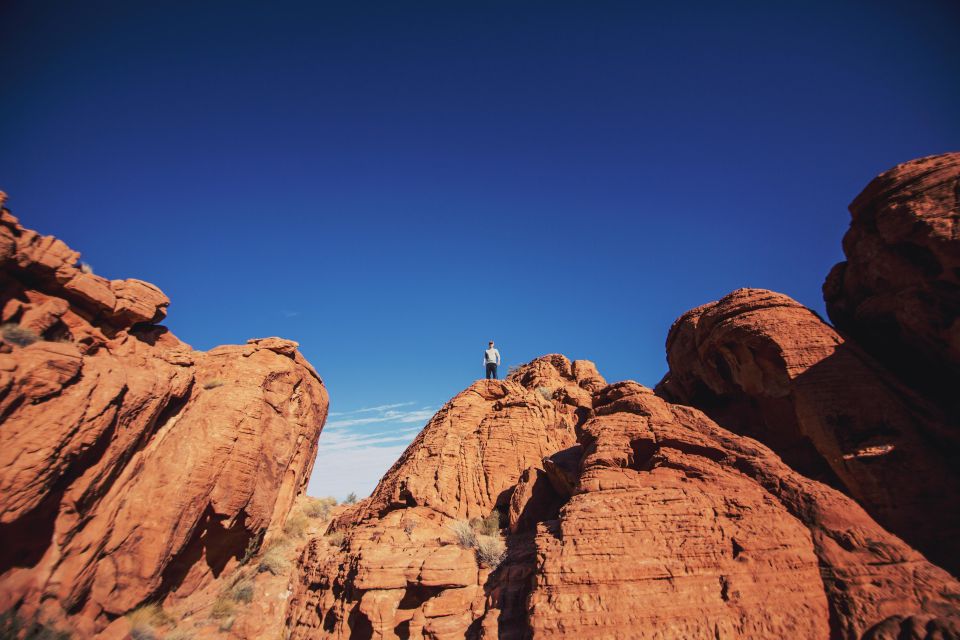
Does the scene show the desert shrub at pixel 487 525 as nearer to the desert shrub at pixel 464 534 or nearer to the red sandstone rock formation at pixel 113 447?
the desert shrub at pixel 464 534

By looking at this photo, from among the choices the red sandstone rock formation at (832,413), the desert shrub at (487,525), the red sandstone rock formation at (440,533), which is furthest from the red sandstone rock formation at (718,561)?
the desert shrub at (487,525)

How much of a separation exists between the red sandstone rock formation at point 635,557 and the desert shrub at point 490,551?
255 millimetres

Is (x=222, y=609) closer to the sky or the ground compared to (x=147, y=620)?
closer to the sky

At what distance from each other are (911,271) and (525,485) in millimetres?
17235

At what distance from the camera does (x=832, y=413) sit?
15.6 m

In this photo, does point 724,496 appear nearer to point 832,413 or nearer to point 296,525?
point 832,413

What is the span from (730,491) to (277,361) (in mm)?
20496

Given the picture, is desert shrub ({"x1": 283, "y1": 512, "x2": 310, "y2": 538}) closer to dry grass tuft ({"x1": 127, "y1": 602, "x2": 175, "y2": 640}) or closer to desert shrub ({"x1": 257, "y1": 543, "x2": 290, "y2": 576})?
desert shrub ({"x1": 257, "y1": 543, "x2": 290, "y2": 576})

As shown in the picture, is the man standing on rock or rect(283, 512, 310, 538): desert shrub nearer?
rect(283, 512, 310, 538): desert shrub

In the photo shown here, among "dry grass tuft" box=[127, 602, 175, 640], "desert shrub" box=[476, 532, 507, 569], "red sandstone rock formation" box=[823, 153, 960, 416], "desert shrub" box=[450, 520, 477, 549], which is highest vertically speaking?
"red sandstone rock formation" box=[823, 153, 960, 416]

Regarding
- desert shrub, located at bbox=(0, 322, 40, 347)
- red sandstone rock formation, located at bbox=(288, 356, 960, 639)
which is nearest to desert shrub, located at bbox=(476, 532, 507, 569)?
red sandstone rock formation, located at bbox=(288, 356, 960, 639)

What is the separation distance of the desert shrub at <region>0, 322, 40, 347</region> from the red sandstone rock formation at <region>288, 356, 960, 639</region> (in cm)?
1196

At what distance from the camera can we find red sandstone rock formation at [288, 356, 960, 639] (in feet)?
31.3

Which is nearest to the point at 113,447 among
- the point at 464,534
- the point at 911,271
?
Result: the point at 464,534
